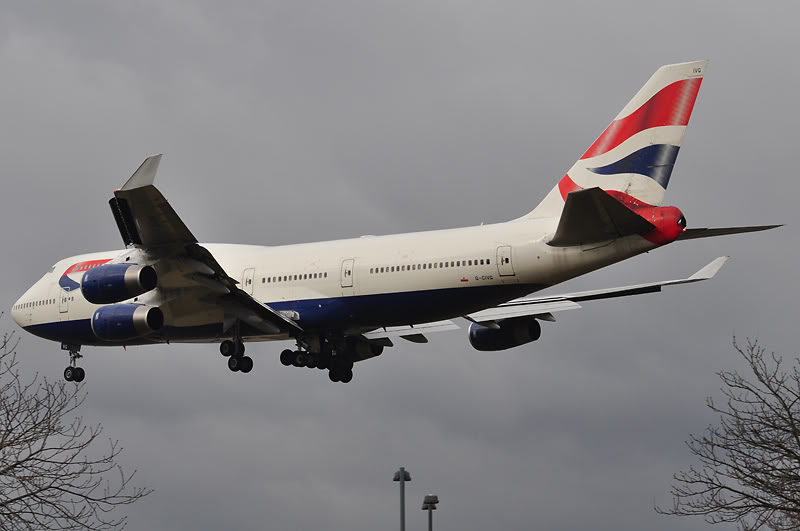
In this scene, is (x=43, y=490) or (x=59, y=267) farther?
(x=59, y=267)

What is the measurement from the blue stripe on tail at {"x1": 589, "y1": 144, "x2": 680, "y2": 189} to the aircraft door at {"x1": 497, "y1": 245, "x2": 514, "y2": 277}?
3.86m

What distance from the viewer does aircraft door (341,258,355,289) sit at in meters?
39.3

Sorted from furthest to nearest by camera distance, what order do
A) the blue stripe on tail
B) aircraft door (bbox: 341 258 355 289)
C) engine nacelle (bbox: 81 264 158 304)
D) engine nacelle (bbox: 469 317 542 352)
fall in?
engine nacelle (bbox: 469 317 542 352) → aircraft door (bbox: 341 258 355 289) → engine nacelle (bbox: 81 264 158 304) → the blue stripe on tail

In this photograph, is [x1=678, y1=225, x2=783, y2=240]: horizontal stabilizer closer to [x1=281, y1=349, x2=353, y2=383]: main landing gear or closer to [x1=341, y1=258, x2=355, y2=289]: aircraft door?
[x1=341, y1=258, x2=355, y2=289]: aircraft door

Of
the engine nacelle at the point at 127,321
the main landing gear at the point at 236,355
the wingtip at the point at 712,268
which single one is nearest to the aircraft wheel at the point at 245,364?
the main landing gear at the point at 236,355

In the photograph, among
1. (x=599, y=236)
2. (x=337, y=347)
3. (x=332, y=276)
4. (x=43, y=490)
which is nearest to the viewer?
(x=43, y=490)

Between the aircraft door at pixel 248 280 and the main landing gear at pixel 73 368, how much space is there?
24.3ft

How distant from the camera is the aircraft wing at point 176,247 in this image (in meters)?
37.1

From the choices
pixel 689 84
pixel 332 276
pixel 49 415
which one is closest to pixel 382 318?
pixel 332 276

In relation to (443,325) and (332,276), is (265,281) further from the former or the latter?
(443,325)

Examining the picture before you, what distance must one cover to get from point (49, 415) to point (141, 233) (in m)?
16.7

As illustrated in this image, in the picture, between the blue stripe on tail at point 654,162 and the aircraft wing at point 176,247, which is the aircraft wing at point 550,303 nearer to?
the blue stripe on tail at point 654,162

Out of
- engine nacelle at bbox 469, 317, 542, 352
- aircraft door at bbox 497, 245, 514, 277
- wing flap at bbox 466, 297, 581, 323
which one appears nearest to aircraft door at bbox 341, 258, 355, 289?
wing flap at bbox 466, 297, 581, 323

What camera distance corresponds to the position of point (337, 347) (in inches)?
1676
